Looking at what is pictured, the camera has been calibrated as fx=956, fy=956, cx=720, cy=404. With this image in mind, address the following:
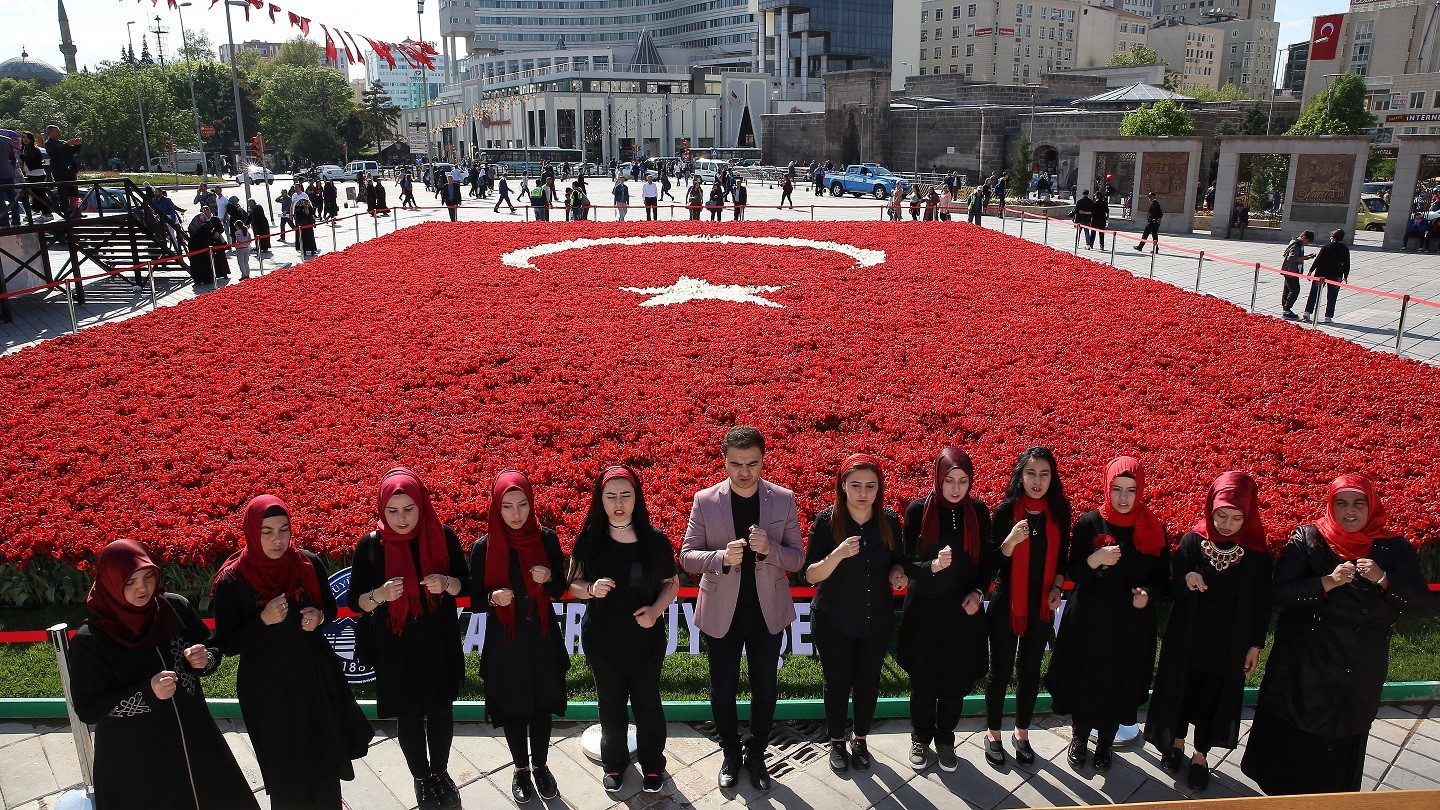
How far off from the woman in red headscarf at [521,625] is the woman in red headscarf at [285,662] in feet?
2.14

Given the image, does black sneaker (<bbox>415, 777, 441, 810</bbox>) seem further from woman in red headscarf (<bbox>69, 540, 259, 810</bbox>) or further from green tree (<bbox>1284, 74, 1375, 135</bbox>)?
green tree (<bbox>1284, 74, 1375, 135</bbox>)

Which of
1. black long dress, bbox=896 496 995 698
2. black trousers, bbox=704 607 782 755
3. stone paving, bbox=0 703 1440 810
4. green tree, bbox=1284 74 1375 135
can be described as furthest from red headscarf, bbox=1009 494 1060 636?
green tree, bbox=1284 74 1375 135

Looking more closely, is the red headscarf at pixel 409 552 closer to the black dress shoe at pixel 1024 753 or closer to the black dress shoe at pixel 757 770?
the black dress shoe at pixel 757 770

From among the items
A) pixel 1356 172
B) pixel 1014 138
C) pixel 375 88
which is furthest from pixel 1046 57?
pixel 1356 172

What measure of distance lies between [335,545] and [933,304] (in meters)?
8.98

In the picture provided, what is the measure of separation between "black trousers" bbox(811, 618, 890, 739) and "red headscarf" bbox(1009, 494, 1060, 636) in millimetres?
677

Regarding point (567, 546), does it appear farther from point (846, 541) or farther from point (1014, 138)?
point (1014, 138)

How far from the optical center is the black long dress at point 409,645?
434 cm

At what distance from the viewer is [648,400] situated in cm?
900

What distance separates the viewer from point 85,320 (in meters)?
15.4

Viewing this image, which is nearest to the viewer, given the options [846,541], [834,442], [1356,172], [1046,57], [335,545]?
[846,541]

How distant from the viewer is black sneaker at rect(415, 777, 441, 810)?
15.0 ft

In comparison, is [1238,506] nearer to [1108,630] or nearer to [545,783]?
[1108,630]

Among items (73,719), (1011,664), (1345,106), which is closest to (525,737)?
(73,719)
